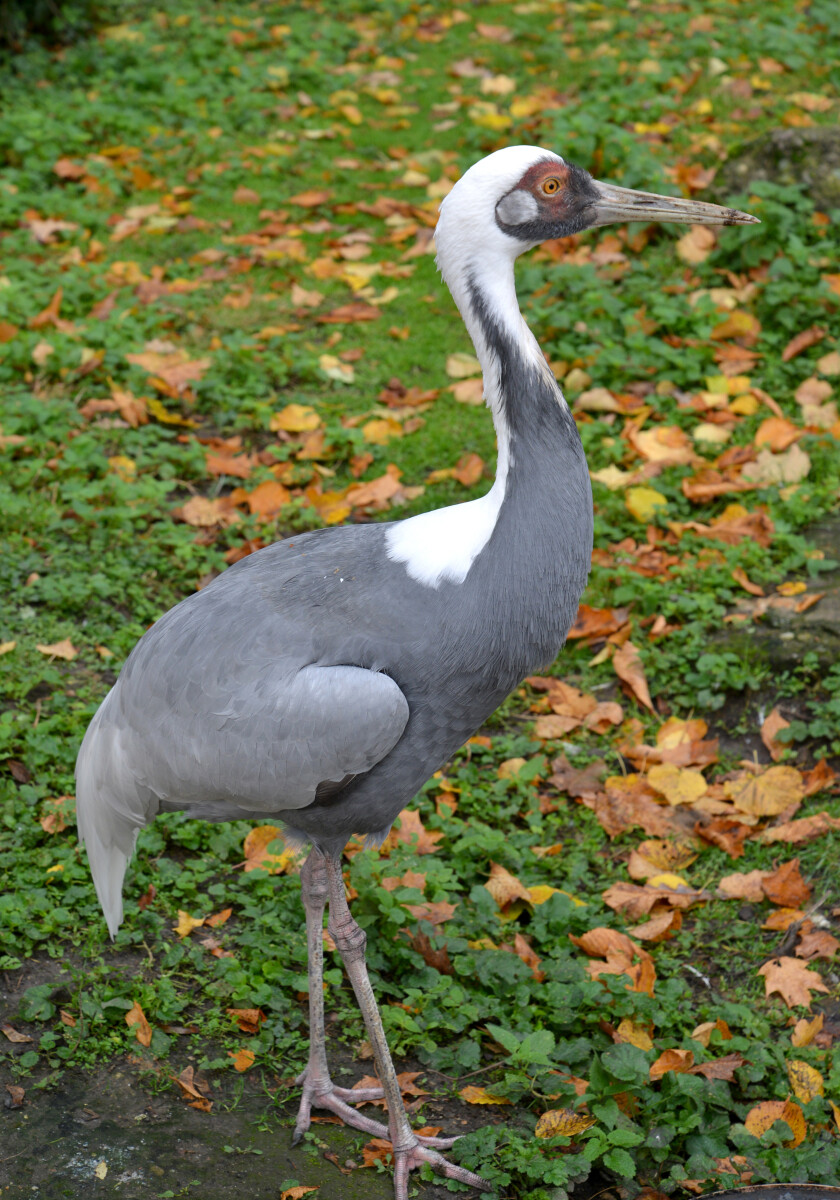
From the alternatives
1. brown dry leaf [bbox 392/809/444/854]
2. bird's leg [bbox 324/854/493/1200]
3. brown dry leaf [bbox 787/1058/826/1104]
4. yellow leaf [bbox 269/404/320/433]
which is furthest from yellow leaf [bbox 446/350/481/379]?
brown dry leaf [bbox 787/1058/826/1104]

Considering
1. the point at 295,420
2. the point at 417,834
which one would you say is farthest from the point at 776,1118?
the point at 295,420

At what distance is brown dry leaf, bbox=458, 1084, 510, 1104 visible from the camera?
3320 millimetres

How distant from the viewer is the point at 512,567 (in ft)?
9.96

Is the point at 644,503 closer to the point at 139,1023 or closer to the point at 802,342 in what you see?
the point at 802,342

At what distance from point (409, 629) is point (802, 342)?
12.0ft

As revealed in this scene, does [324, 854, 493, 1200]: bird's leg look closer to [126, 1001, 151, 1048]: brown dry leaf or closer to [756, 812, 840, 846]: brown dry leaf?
[126, 1001, 151, 1048]: brown dry leaf

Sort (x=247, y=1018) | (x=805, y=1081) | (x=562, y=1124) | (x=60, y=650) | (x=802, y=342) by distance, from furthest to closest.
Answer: (x=802, y=342)
(x=60, y=650)
(x=247, y=1018)
(x=805, y=1081)
(x=562, y=1124)

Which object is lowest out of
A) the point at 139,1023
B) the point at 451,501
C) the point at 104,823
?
the point at 139,1023

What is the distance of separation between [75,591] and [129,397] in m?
1.47

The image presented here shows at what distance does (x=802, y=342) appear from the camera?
5863mm

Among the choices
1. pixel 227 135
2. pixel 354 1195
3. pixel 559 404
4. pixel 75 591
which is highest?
pixel 559 404

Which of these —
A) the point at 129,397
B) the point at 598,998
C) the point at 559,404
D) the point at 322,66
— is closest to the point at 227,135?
the point at 322,66

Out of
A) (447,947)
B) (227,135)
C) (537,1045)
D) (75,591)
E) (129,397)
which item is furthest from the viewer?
(227,135)

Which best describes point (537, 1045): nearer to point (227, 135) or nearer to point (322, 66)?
point (227, 135)
